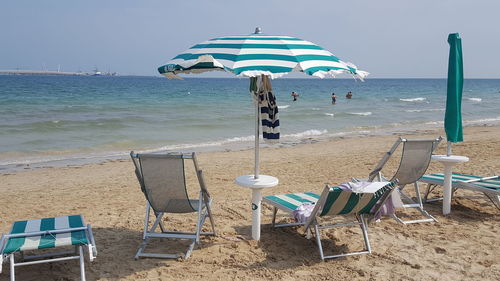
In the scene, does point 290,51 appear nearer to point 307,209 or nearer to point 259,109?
point 259,109

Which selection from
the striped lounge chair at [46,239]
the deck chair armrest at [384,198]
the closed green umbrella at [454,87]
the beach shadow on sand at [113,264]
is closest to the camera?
the striped lounge chair at [46,239]

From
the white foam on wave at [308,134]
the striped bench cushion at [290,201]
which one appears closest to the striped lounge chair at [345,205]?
the striped bench cushion at [290,201]

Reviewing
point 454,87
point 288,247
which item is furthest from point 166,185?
point 454,87

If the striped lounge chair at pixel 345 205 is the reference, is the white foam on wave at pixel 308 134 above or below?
below

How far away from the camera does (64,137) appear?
50.7 feet

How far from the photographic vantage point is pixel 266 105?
4.46 metres

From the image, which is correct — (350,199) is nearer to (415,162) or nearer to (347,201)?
(347,201)

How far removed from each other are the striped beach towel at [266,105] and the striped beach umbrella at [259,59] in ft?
0.22

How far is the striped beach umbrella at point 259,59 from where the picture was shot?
3705 millimetres

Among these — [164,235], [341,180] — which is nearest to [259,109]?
[164,235]

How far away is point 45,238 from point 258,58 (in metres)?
2.19

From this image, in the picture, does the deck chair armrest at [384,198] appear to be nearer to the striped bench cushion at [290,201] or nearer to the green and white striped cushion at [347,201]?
the green and white striped cushion at [347,201]

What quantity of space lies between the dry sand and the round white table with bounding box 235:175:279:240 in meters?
0.15

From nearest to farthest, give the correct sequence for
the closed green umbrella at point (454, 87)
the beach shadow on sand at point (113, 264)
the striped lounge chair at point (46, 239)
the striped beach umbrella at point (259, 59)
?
the striped lounge chair at point (46, 239)
the striped beach umbrella at point (259, 59)
the beach shadow on sand at point (113, 264)
the closed green umbrella at point (454, 87)
